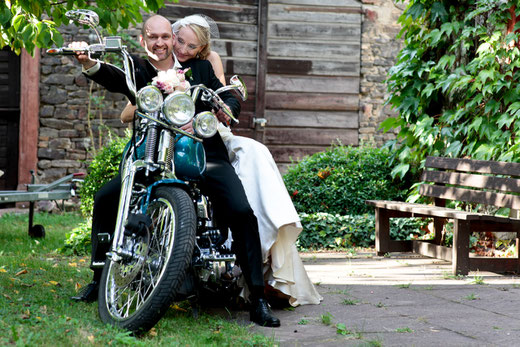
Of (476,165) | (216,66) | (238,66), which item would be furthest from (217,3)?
(216,66)

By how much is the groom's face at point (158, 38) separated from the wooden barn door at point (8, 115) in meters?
6.16

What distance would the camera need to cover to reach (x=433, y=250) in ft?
17.6

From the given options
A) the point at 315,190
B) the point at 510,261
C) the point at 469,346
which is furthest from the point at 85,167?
the point at 469,346

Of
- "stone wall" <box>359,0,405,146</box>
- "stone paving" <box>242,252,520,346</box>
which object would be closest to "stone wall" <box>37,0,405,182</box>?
"stone wall" <box>359,0,405,146</box>

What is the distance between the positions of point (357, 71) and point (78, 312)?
7.34m

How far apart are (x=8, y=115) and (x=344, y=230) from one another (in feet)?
16.6

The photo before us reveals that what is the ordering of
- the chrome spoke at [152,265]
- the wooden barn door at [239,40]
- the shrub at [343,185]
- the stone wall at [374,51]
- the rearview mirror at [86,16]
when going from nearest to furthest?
the chrome spoke at [152,265], the rearview mirror at [86,16], the shrub at [343,185], the wooden barn door at [239,40], the stone wall at [374,51]

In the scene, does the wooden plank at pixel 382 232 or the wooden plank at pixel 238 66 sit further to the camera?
the wooden plank at pixel 238 66

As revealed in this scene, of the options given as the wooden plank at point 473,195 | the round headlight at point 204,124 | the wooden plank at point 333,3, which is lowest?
the wooden plank at point 473,195

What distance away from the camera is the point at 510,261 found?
487 cm

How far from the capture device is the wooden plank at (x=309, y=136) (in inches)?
379

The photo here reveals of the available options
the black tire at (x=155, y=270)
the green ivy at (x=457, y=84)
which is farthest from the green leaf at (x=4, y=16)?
the green ivy at (x=457, y=84)

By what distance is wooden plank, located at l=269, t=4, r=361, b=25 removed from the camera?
955 cm

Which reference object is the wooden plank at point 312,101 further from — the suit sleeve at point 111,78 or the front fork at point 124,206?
the front fork at point 124,206
